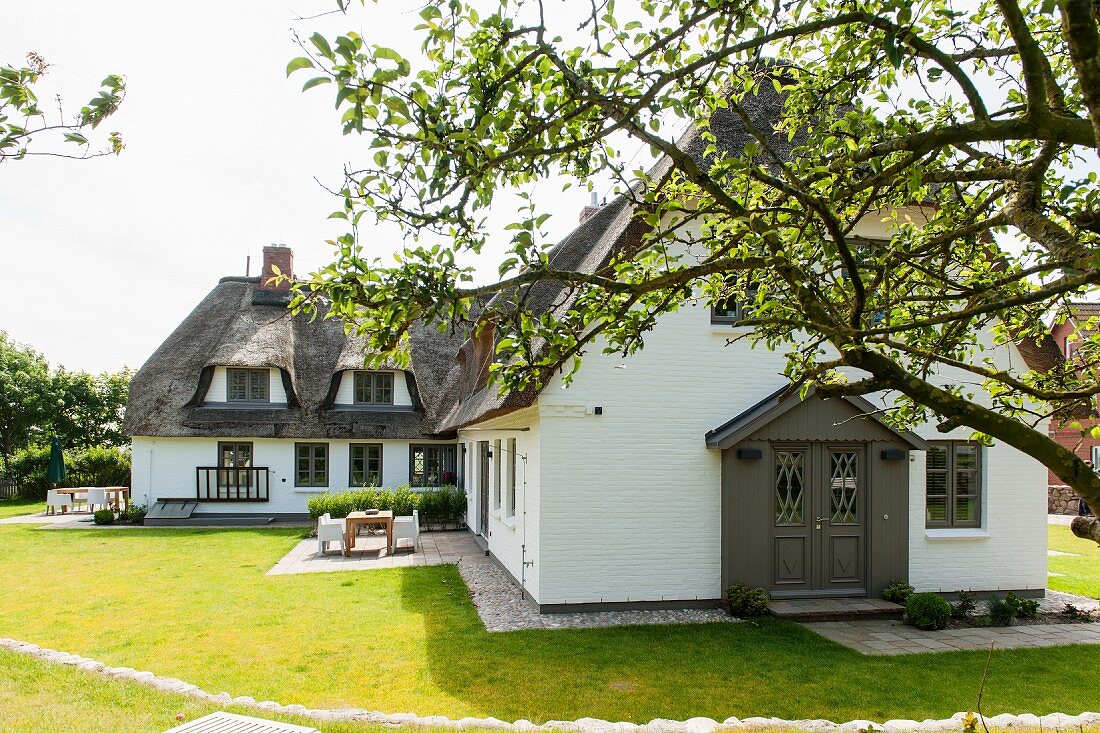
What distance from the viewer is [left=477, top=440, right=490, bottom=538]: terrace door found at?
1698cm

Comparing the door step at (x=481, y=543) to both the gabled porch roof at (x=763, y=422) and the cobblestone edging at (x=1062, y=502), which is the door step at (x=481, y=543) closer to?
the gabled porch roof at (x=763, y=422)

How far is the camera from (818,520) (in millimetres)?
10625

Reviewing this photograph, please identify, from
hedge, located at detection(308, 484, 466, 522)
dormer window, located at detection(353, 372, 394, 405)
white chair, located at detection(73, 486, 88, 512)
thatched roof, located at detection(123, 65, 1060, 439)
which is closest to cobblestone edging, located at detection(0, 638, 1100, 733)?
thatched roof, located at detection(123, 65, 1060, 439)

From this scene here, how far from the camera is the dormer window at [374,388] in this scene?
2362 cm

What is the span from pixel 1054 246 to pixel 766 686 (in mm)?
5070

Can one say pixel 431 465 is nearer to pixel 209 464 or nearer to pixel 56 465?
pixel 209 464

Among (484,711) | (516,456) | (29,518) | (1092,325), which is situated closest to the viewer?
(1092,325)

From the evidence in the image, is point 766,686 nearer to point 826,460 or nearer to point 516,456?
point 826,460

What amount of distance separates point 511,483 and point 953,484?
7186 millimetres

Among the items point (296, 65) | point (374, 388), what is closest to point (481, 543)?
point (374, 388)

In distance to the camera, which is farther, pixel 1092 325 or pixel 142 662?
pixel 142 662

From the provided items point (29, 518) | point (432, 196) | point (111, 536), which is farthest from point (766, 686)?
point (29, 518)

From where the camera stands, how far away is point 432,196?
150 inches

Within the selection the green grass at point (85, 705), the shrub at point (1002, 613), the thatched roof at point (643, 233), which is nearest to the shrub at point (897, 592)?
the shrub at point (1002, 613)
